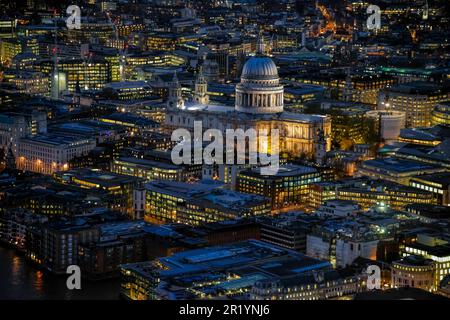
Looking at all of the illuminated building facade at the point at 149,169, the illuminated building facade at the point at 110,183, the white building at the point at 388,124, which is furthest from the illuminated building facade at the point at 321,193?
the white building at the point at 388,124

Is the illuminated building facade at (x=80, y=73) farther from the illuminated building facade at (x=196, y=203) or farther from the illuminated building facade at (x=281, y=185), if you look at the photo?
the illuminated building facade at (x=196, y=203)

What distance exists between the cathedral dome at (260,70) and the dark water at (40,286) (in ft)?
37.5

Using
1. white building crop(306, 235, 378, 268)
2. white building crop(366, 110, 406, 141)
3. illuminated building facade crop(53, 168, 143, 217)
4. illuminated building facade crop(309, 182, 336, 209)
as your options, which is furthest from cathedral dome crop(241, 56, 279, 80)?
white building crop(306, 235, 378, 268)

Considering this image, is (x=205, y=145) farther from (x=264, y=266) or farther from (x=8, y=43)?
(x=8, y=43)

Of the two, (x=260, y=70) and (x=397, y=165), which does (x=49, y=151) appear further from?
(x=397, y=165)

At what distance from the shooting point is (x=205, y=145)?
27672 millimetres

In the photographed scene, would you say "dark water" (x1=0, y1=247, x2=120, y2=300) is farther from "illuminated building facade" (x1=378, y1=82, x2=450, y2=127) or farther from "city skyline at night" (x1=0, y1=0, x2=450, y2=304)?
"illuminated building facade" (x1=378, y1=82, x2=450, y2=127)

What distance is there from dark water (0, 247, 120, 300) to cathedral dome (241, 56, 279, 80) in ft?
37.5

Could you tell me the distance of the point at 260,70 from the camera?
30797 millimetres

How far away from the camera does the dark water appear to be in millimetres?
18750

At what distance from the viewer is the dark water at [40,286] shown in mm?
18750

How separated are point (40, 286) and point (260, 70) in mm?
12757

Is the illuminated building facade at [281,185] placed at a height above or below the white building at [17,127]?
below
